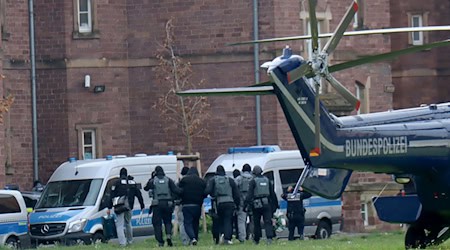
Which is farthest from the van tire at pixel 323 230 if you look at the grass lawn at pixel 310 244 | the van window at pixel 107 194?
the van window at pixel 107 194

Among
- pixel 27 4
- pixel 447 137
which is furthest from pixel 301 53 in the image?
pixel 447 137

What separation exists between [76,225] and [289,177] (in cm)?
574

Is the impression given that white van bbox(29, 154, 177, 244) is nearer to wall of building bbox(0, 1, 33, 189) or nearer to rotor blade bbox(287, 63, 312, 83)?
wall of building bbox(0, 1, 33, 189)

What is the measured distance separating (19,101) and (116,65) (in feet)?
10.1

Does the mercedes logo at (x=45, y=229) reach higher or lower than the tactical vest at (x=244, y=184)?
lower

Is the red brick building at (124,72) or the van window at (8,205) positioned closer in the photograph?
the van window at (8,205)

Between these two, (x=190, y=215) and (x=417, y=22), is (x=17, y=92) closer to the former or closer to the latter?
(x=190, y=215)

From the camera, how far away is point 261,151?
143 feet

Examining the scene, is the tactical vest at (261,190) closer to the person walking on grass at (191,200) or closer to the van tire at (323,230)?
the person walking on grass at (191,200)

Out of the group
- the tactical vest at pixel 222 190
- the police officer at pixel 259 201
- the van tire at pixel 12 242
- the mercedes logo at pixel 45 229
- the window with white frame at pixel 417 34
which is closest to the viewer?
the tactical vest at pixel 222 190

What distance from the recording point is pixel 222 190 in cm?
3884

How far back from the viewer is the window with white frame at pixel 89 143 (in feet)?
171

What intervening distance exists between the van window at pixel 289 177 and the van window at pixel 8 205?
6756 mm

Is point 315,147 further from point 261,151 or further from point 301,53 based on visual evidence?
point 301,53
